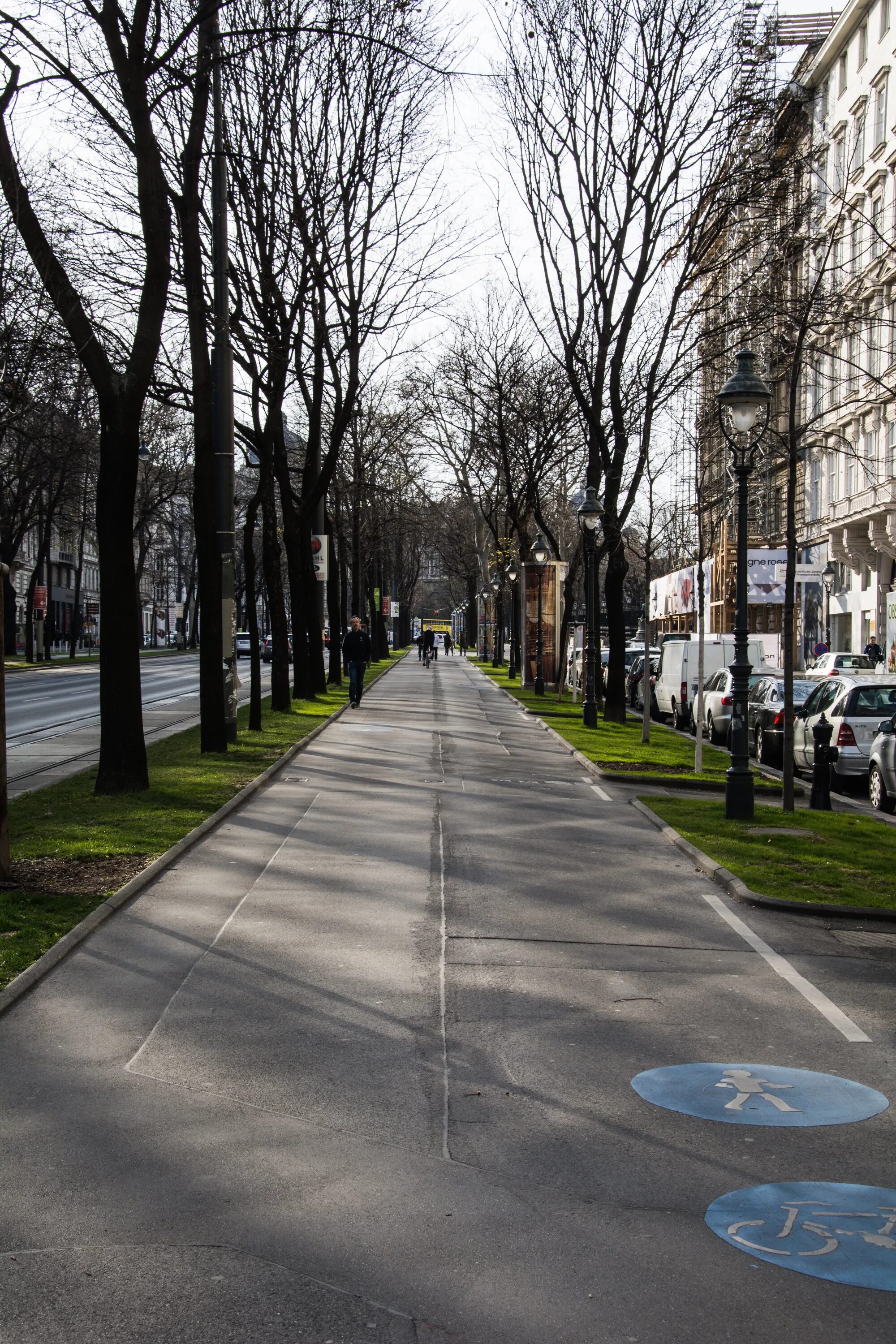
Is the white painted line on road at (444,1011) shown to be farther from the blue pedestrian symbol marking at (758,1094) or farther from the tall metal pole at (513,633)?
the tall metal pole at (513,633)

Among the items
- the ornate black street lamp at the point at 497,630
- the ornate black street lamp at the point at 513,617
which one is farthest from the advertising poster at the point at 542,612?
the ornate black street lamp at the point at 497,630

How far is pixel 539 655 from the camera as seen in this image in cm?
4078

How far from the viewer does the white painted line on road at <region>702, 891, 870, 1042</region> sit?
6781 millimetres

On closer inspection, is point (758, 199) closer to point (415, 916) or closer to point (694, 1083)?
point (415, 916)

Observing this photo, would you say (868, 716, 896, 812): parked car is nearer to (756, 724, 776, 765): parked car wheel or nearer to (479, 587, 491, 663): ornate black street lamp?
(756, 724, 776, 765): parked car wheel

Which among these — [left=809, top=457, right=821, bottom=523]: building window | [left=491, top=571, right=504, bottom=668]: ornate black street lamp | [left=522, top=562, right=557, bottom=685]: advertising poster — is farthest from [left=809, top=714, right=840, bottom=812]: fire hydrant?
[left=491, top=571, right=504, bottom=668]: ornate black street lamp

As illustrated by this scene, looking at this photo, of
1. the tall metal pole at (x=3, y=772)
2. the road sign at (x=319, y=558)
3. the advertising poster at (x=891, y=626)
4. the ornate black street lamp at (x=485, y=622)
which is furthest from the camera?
the ornate black street lamp at (x=485, y=622)

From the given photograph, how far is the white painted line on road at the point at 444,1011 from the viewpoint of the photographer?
5078 millimetres

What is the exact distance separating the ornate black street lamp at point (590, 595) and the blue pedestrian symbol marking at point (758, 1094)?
20901 mm

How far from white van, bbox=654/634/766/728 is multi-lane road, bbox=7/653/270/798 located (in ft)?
33.2

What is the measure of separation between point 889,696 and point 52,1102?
15.7 meters

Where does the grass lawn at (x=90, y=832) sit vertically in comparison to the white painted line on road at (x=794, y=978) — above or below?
above

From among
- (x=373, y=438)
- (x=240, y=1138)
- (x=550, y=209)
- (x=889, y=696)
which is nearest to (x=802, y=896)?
(x=240, y=1138)

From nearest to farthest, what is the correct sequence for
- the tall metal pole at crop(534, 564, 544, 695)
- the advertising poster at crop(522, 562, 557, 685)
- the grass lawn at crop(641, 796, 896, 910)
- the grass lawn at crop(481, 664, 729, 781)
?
1. the grass lawn at crop(641, 796, 896, 910)
2. the grass lawn at crop(481, 664, 729, 781)
3. the tall metal pole at crop(534, 564, 544, 695)
4. the advertising poster at crop(522, 562, 557, 685)
